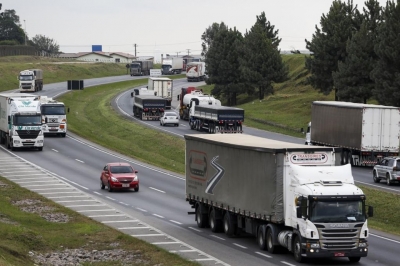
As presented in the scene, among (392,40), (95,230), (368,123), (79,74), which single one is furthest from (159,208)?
(79,74)

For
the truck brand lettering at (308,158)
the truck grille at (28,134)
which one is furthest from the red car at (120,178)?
the truck brand lettering at (308,158)

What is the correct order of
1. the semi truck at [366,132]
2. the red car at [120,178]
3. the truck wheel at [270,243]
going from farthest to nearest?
the semi truck at [366,132] < the red car at [120,178] < the truck wheel at [270,243]

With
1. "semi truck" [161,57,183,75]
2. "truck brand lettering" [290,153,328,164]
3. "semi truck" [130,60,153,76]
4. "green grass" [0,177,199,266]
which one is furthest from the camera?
"semi truck" [161,57,183,75]

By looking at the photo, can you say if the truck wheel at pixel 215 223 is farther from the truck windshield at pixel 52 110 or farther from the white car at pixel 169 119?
the white car at pixel 169 119

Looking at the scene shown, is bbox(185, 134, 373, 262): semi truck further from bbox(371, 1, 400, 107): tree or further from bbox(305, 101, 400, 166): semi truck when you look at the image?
bbox(371, 1, 400, 107): tree

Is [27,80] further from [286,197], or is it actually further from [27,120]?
[286,197]

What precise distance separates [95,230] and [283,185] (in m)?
8.78

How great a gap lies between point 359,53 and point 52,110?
30425 millimetres

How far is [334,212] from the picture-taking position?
1033 inches

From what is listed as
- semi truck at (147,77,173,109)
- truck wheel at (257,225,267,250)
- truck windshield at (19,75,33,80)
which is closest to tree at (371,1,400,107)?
semi truck at (147,77,173,109)

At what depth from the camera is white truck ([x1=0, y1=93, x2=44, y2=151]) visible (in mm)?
67750

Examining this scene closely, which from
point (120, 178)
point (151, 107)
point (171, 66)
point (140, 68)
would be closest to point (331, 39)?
point (151, 107)

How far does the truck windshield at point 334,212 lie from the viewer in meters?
26.2

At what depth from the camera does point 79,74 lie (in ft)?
595
